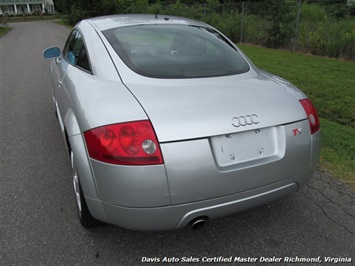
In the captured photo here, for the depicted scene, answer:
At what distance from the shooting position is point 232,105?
1997 millimetres

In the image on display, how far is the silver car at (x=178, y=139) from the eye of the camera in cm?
178

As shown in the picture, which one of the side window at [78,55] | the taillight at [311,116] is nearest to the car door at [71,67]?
the side window at [78,55]

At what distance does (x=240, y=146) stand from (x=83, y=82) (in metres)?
1.33

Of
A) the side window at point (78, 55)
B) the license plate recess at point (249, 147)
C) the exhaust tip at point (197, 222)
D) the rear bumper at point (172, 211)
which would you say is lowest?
the exhaust tip at point (197, 222)

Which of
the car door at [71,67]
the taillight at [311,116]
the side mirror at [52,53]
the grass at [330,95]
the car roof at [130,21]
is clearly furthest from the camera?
the side mirror at [52,53]

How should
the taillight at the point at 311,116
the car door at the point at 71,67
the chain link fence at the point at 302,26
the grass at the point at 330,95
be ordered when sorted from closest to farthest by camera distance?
the taillight at the point at 311,116 → the car door at the point at 71,67 → the grass at the point at 330,95 → the chain link fence at the point at 302,26

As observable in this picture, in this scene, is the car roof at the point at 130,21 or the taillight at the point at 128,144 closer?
the taillight at the point at 128,144

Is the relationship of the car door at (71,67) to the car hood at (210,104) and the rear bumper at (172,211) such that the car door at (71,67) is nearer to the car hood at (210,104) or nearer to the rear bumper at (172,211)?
the car hood at (210,104)

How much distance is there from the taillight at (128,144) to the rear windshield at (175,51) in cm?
62

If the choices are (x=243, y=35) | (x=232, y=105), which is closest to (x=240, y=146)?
(x=232, y=105)

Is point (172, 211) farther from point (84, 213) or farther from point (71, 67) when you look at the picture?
point (71, 67)

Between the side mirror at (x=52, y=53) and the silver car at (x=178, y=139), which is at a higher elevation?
the side mirror at (x=52, y=53)

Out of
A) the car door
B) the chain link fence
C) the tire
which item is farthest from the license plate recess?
the chain link fence

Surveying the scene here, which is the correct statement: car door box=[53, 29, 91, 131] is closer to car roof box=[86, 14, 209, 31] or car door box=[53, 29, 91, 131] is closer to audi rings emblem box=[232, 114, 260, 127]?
car roof box=[86, 14, 209, 31]
